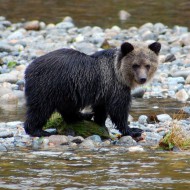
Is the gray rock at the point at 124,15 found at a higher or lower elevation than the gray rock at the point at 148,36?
higher

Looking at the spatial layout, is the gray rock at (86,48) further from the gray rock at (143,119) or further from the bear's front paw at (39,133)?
the bear's front paw at (39,133)

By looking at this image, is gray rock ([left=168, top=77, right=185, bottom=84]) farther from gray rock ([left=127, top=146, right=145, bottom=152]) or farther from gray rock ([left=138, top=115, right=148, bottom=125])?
gray rock ([left=127, top=146, right=145, bottom=152])

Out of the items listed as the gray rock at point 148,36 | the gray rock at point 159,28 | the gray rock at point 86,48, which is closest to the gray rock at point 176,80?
the gray rock at point 86,48

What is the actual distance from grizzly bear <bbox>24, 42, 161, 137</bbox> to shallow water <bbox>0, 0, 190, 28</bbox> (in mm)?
13565

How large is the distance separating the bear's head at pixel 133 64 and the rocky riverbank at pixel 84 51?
0.78 metres

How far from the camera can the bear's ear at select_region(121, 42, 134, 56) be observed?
10609 mm

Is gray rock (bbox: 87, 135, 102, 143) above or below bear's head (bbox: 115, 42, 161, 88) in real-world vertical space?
below

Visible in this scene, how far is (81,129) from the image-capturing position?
10547 mm

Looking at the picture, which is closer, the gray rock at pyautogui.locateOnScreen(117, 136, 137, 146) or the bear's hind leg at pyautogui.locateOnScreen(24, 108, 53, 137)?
the gray rock at pyautogui.locateOnScreen(117, 136, 137, 146)

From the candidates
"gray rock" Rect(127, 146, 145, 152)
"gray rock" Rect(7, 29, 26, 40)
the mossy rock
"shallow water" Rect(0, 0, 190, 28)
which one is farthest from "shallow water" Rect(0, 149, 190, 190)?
"shallow water" Rect(0, 0, 190, 28)

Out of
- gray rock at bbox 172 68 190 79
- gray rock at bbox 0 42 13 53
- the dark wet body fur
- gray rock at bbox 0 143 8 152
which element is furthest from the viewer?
gray rock at bbox 0 42 13 53

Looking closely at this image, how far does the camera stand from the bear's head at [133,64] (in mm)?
10641

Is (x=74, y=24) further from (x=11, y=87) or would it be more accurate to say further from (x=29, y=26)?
(x=11, y=87)

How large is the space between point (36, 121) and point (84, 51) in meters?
7.70
